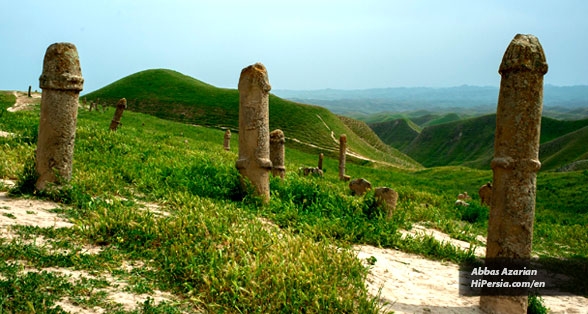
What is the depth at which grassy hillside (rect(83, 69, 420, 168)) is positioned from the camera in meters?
61.4

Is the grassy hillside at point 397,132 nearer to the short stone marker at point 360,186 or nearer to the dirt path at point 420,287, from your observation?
the short stone marker at point 360,186

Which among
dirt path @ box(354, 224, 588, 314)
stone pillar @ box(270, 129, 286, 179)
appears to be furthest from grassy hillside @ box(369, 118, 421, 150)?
dirt path @ box(354, 224, 588, 314)

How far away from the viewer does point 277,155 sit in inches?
554

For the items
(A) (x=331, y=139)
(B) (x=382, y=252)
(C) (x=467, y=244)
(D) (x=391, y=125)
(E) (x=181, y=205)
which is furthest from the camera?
(D) (x=391, y=125)

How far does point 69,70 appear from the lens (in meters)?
8.70

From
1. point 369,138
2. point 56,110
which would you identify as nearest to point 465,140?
point 369,138

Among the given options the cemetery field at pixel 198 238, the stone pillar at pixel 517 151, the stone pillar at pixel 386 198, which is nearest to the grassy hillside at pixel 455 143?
the stone pillar at pixel 386 198

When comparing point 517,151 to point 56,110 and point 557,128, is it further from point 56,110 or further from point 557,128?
point 557,128

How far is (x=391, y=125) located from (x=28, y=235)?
192 m

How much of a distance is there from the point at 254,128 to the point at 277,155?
3.99 meters

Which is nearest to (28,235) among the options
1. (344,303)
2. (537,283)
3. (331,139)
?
(344,303)

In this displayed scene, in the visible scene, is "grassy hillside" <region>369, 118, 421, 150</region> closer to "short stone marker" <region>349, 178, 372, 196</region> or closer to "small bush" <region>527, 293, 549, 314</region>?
"short stone marker" <region>349, 178, 372, 196</region>

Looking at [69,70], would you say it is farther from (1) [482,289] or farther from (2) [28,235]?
(1) [482,289]

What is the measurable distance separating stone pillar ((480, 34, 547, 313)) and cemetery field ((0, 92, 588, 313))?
2141mm
